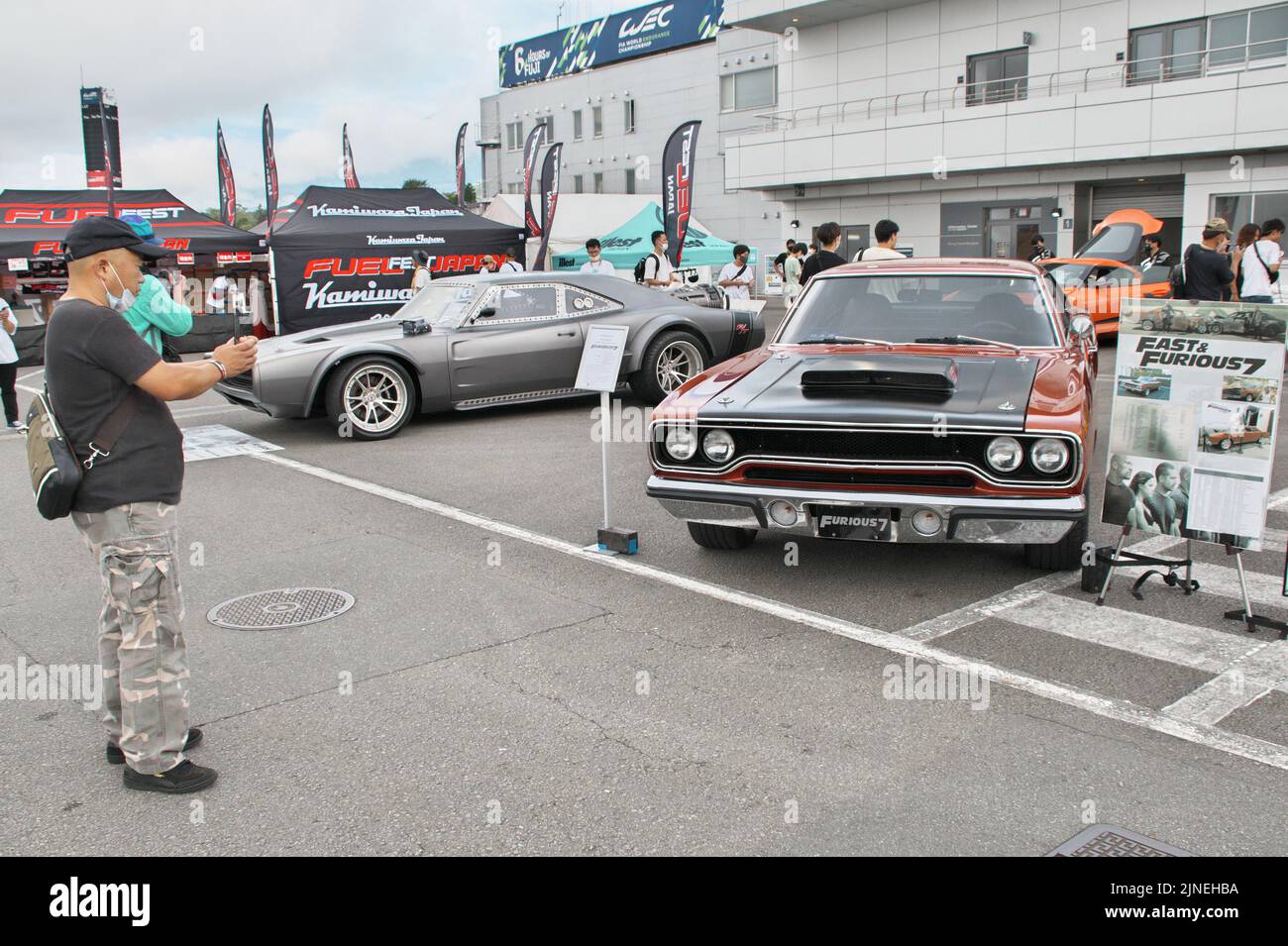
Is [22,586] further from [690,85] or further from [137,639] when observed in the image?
[690,85]

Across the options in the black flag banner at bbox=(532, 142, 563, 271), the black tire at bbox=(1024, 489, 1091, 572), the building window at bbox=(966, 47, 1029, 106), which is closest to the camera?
the black tire at bbox=(1024, 489, 1091, 572)

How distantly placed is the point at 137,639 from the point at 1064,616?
3.94 meters

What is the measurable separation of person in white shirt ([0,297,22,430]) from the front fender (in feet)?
12.0

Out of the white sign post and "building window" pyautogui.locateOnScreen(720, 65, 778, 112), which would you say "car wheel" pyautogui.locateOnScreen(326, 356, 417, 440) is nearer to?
the white sign post

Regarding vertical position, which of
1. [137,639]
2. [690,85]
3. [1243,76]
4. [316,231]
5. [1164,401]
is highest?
[690,85]

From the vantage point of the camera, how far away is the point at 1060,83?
89.3 feet

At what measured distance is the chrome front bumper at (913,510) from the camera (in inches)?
193

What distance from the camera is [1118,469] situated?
17.4ft

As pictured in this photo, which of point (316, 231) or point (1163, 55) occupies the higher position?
point (1163, 55)

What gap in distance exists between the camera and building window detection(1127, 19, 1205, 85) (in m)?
25.1

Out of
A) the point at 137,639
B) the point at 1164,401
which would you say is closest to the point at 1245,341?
the point at 1164,401

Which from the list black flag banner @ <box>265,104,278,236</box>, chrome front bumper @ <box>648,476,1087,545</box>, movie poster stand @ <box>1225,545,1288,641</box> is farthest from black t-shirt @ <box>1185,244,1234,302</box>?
black flag banner @ <box>265,104,278,236</box>

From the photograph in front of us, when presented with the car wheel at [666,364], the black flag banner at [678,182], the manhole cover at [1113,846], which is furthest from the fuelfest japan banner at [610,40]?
the manhole cover at [1113,846]

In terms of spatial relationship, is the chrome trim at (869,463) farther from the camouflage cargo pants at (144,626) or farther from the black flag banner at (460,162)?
the black flag banner at (460,162)
